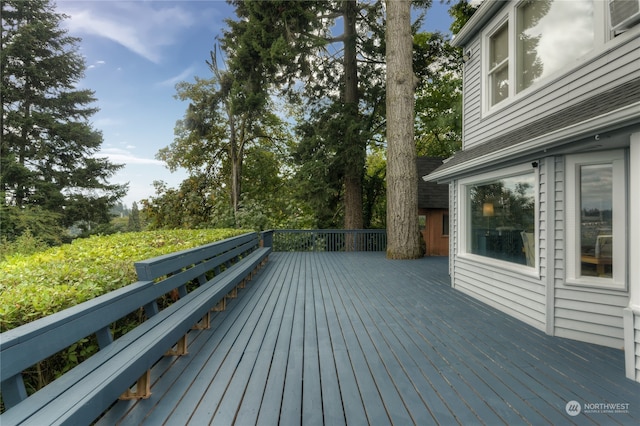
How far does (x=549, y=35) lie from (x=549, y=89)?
720mm

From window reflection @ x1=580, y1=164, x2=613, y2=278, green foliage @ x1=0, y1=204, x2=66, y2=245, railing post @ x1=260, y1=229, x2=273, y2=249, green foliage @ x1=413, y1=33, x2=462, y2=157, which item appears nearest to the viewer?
window reflection @ x1=580, y1=164, x2=613, y2=278

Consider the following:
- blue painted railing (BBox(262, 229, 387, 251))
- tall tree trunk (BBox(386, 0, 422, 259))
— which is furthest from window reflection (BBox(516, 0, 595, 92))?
blue painted railing (BBox(262, 229, 387, 251))

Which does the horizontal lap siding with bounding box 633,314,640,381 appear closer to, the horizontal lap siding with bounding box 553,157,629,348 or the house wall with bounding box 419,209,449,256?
the horizontal lap siding with bounding box 553,157,629,348

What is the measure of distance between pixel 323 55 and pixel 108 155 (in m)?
13.6

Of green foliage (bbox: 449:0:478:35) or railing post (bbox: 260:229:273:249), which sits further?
green foliage (bbox: 449:0:478:35)

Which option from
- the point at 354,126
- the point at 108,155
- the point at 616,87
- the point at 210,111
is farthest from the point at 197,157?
the point at 616,87

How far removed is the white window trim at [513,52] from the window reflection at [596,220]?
123cm

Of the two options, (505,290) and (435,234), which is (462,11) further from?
(505,290)

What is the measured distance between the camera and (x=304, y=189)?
11797mm

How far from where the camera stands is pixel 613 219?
3.24 metres

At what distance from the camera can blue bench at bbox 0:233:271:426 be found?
4.34ft

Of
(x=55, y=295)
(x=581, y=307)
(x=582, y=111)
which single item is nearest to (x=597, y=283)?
(x=581, y=307)

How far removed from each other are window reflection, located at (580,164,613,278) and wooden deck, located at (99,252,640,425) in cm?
84

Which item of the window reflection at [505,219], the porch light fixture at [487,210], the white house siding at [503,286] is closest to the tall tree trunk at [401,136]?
the white house siding at [503,286]
